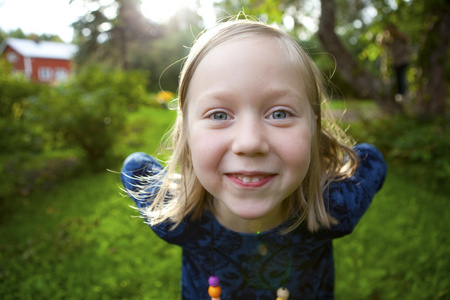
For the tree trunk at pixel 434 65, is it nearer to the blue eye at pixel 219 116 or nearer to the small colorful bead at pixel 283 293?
the small colorful bead at pixel 283 293

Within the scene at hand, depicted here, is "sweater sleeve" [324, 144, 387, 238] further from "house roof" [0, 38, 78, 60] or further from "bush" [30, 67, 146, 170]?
"house roof" [0, 38, 78, 60]

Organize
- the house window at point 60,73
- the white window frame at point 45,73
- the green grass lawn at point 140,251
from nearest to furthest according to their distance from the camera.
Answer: the green grass lawn at point 140,251 < the white window frame at point 45,73 < the house window at point 60,73

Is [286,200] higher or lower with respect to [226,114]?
lower

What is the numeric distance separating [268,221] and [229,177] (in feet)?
1.35

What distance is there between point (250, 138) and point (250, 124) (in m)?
0.05

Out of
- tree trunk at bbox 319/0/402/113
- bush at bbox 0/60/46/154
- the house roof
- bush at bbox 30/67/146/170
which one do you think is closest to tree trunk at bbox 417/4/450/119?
tree trunk at bbox 319/0/402/113

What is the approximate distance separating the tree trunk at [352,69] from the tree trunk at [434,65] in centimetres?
52

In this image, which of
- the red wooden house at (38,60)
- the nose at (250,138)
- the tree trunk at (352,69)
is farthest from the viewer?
the red wooden house at (38,60)

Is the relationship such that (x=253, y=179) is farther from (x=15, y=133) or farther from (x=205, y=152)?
(x=15, y=133)

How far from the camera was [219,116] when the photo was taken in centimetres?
115

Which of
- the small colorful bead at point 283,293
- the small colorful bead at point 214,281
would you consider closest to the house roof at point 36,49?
the small colorful bead at point 214,281

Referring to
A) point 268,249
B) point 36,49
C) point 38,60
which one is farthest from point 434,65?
point 36,49

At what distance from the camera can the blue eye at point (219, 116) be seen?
1.15 metres

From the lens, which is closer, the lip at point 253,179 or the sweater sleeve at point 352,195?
the lip at point 253,179
